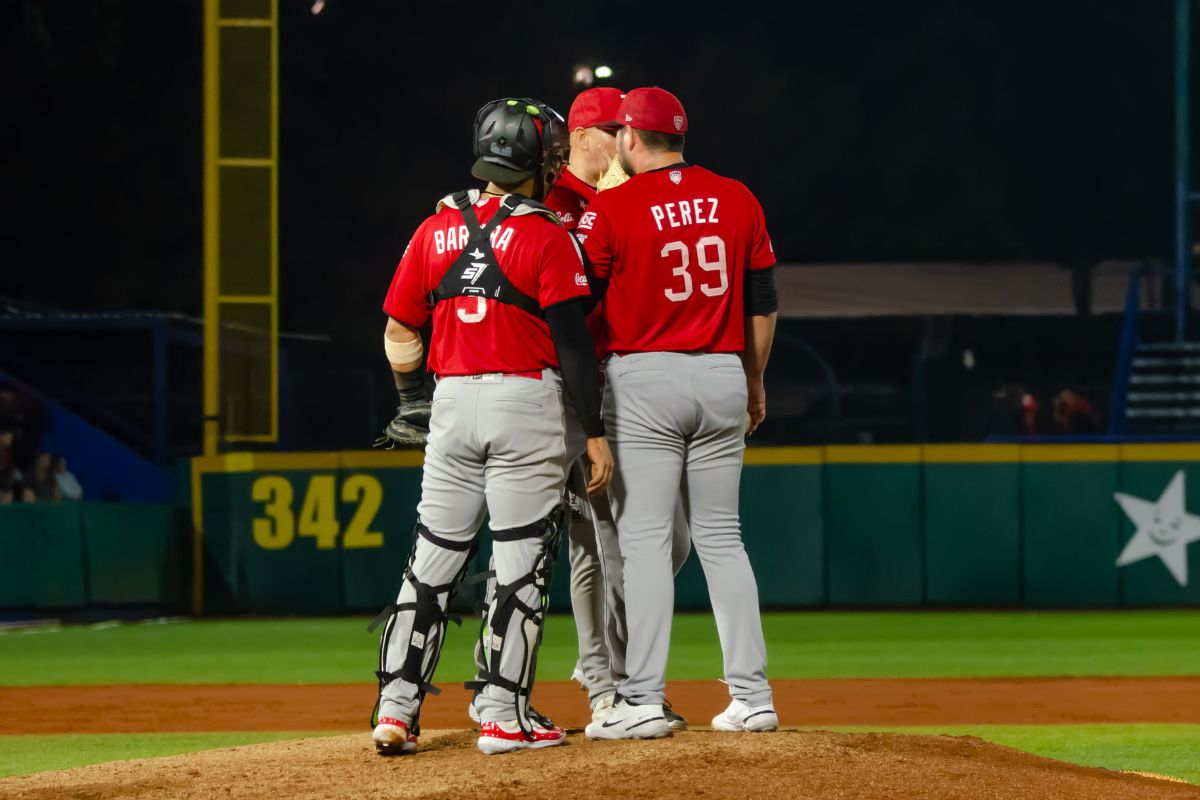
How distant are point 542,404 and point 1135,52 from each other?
20113mm

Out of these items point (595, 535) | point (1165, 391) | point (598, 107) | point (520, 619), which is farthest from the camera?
point (1165, 391)

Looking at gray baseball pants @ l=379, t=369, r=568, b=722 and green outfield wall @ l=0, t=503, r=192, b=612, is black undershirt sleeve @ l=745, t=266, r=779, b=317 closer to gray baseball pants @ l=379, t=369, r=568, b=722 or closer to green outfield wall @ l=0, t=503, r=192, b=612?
gray baseball pants @ l=379, t=369, r=568, b=722

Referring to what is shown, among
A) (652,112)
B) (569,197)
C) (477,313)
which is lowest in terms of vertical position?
(477,313)

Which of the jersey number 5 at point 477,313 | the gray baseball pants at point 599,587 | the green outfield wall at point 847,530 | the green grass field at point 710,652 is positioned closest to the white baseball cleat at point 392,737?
the gray baseball pants at point 599,587

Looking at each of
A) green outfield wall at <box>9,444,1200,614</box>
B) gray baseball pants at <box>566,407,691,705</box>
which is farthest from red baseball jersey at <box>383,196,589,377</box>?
green outfield wall at <box>9,444,1200,614</box>

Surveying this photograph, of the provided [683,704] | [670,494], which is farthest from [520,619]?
[683,704]

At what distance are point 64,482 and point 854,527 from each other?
18.8ft

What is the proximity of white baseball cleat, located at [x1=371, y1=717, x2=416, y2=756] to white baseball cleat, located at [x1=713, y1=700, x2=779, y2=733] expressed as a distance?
2.73ft

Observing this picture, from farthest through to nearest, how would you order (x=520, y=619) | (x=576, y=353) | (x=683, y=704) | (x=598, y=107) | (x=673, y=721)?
1. (x=683, y=704)
2. (x=598, y=107)
3. (x=673, y=721)
4. (x=520, y=619)
5. (x=576, y=353)

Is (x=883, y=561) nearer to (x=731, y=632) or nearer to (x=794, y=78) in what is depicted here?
(x=731, y=632)

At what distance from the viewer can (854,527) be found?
11.6 meters

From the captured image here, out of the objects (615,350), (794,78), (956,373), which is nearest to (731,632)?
(615,350)

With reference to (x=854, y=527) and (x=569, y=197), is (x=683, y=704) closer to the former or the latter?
(x=569, y=197)

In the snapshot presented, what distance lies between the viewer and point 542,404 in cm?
428
